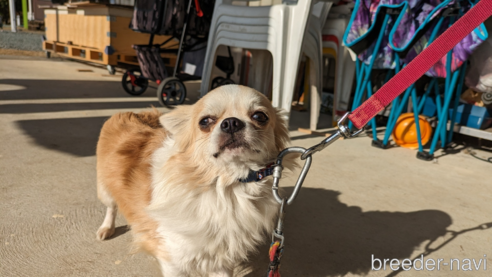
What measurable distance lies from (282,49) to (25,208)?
2.75 metres

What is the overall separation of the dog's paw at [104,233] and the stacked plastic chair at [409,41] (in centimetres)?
289

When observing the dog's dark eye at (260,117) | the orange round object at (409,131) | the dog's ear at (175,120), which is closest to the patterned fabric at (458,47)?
the orange round object at (409,131)

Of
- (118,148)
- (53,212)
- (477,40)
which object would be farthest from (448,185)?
(53,212)

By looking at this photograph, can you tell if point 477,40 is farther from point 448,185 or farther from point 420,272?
point 420,272

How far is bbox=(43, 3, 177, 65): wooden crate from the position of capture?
6828 millimetres

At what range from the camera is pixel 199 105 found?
1567 millimetres

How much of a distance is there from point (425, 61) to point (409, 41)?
2.17 meters

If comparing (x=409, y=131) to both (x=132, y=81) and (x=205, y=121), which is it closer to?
(x=205, y=121)

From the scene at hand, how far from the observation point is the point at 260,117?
1.48 metres

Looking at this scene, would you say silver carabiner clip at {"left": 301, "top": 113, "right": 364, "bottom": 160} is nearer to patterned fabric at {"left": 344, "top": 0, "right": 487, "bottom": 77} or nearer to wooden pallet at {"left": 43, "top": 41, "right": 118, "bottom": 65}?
patterned fabric at {"left": 344, "top": 0, "right": 487, "bottom": 77}

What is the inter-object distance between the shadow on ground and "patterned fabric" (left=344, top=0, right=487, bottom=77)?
158 cm

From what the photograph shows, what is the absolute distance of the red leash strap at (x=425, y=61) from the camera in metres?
1.22

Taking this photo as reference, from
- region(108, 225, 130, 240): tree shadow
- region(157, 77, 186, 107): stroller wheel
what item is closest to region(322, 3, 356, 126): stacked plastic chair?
region(157, 77, 186, 107): stroller wheel

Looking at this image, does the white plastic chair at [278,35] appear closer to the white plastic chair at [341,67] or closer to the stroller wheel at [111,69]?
the white plastic chair at [341,67]
